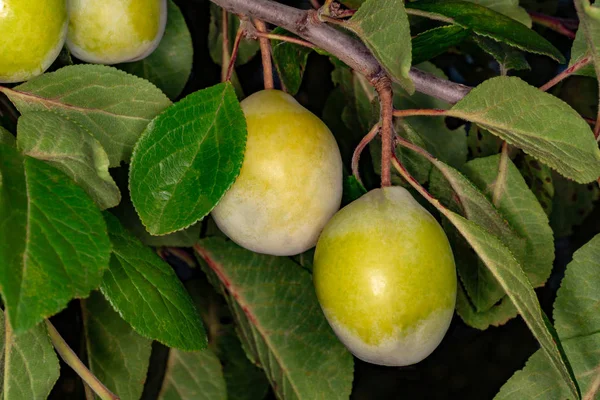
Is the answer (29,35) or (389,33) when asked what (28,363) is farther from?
(389,33)

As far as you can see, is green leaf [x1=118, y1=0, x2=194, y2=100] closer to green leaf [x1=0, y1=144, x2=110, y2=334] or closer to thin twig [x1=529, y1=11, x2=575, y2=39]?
green leaf [x1=0, y1=144, x2=110, y2=334]

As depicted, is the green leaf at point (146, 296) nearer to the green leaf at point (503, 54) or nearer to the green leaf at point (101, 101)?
the green leaf at point (101, 101)

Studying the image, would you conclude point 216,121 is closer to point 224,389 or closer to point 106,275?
point 106,275

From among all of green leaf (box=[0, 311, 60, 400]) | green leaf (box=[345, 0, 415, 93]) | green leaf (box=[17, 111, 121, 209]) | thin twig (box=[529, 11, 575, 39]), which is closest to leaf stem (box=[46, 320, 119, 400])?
green leaf (box=[0, 311, 60, 400])

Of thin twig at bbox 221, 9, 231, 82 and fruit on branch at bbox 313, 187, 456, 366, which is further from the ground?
thin twig at bbox 221, 9, 231, 82

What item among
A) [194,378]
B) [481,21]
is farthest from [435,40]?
[194,378]

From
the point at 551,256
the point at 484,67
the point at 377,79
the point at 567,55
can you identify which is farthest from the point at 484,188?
the point at 567,55

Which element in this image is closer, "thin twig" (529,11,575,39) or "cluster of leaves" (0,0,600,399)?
"cluster of leaves" (0,0,600,399)
